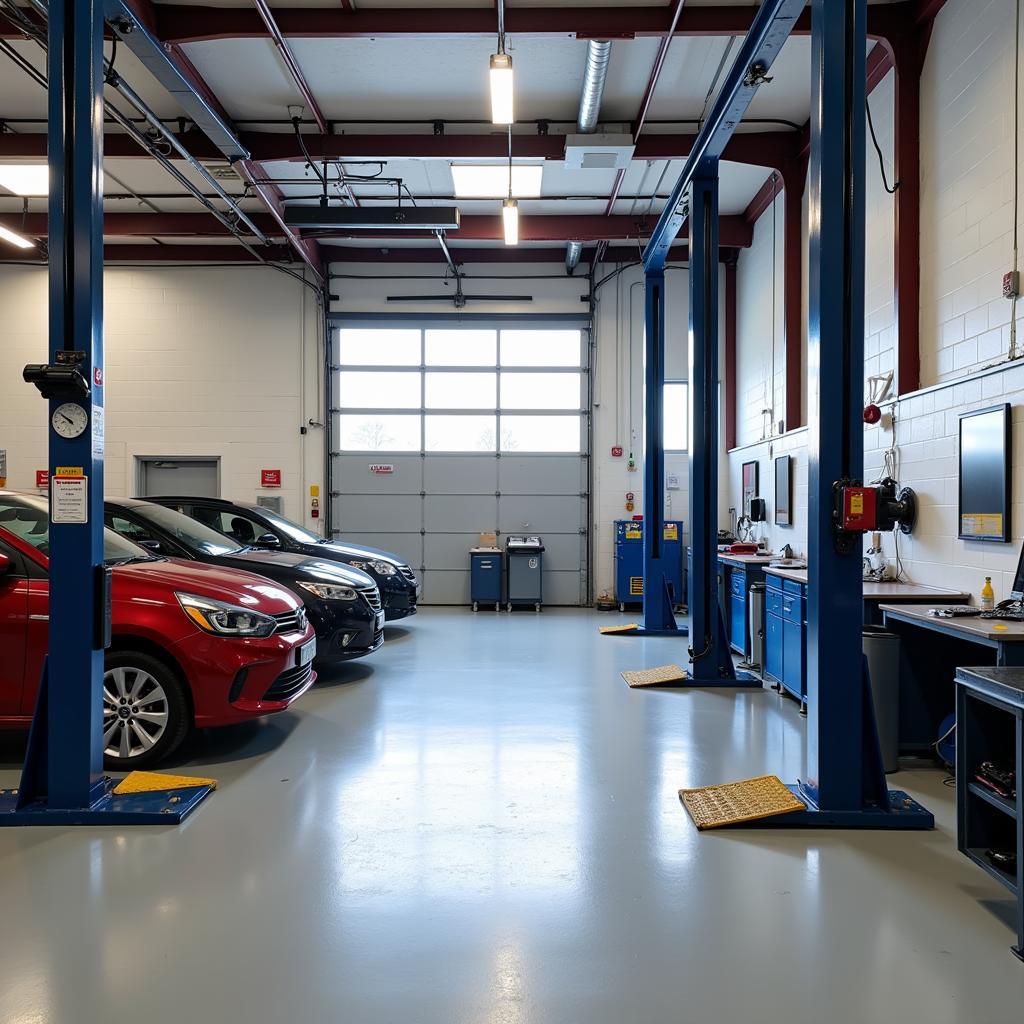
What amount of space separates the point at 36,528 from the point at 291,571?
73.7 inches

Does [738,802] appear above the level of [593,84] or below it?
below

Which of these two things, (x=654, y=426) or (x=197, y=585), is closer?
(x=197, y=585)

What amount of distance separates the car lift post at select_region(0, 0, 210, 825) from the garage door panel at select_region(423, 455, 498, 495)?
27.0 ft

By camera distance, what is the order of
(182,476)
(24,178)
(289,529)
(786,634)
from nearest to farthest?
(786,634) → (289,529) → (24,178) → (182,476)

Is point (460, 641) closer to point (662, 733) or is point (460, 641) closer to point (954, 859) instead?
point (662, 733)

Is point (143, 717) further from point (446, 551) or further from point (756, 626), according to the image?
point (446, 551)

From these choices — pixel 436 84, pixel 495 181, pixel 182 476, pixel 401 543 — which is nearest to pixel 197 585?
pixel 436 84

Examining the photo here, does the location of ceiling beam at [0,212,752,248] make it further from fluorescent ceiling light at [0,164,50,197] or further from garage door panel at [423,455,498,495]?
garage door panel at [423,455,498,495]

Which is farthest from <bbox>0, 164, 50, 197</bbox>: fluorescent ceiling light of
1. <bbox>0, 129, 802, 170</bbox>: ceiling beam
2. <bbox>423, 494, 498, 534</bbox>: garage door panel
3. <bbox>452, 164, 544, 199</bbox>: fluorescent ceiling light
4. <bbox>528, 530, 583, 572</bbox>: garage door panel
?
<bbox>528, 530, 583, 572</bbox>: garage door panel

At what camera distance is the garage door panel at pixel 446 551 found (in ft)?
38.0

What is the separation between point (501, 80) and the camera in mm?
5398

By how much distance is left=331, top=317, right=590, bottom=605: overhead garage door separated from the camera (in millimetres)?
11594

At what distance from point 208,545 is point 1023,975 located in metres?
5.36

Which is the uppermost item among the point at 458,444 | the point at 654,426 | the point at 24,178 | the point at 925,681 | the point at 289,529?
the point at 24,178
